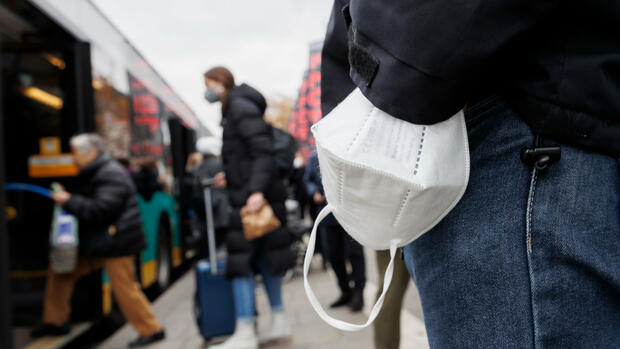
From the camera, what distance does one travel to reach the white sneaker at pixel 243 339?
3.19 metres

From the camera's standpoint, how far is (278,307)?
348 centimetres

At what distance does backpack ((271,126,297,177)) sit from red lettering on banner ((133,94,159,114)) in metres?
2.65

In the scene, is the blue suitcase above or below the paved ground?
above

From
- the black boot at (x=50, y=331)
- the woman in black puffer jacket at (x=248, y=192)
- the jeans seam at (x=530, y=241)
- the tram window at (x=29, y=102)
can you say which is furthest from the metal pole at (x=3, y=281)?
the jeans seam at (x=530, y=241)

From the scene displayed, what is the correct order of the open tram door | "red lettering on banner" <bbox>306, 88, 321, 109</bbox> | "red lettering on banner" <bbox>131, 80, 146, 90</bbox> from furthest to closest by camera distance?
"red lettering on banner" <bbox>306, 88, 321, 109</bbox> → "red lettering on banner" <bbox>131, 80, 146, 90</bbox> → the open tram door

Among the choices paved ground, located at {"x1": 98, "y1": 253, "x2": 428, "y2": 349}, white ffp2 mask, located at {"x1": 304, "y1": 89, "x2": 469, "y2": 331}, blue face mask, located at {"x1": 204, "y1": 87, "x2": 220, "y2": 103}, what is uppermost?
blue face mask, located at {"x1": 204, "y1": 87, "x2": 220, "y2": 103}

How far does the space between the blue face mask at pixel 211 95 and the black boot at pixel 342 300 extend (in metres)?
2.35

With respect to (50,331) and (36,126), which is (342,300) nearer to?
(50,331)

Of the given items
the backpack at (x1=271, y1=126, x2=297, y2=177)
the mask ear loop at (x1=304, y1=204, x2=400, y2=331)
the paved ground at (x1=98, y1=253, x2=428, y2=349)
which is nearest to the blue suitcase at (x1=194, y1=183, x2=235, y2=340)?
the paved ground at (x1=98, y1=253, x2=428, y2=349)

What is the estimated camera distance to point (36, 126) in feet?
14.7

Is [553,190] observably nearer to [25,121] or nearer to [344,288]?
[344,288]

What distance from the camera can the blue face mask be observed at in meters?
3.38

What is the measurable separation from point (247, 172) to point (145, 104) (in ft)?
11.0

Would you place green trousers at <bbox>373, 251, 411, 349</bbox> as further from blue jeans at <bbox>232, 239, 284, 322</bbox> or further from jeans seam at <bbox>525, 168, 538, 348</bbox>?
jeans seam at <bbox>525, 168, 538, 348</bbox>
